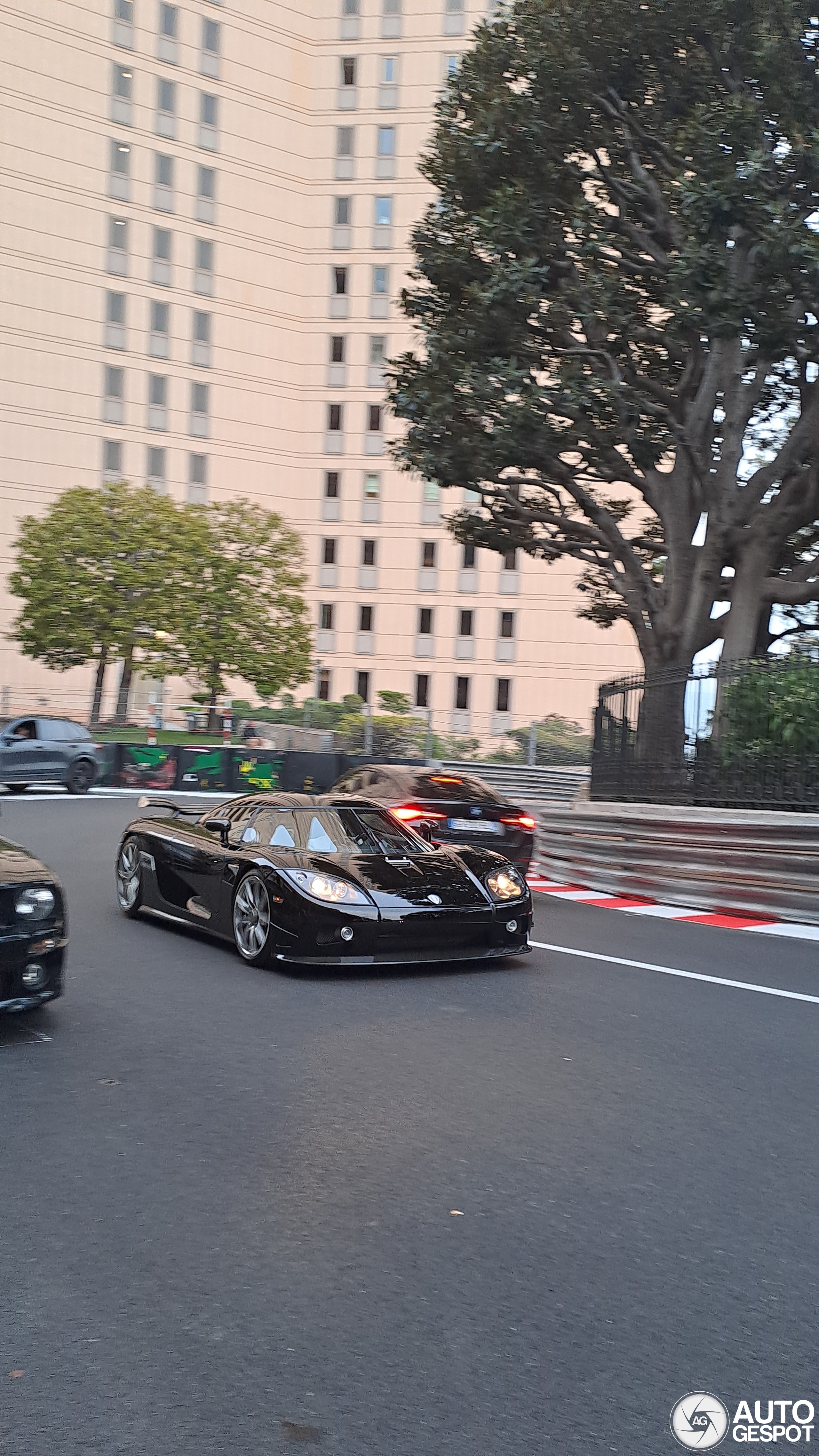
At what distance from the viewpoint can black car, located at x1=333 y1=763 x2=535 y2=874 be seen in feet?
41.9

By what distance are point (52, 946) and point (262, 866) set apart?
2292mm

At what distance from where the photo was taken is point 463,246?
60.0ft

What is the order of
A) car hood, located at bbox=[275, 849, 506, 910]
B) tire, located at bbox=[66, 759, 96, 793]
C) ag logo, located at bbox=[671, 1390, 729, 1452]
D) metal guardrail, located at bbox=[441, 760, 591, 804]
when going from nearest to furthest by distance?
ag logo, located at bbox=[671, 1390, 729, 1452] → car hood, located at bbox=[275, 849, 506, 910] → tire, located at bbox=[66, 759, 96, 793] → metal guardrail, located at bbox=[441, 760, 591, 804]

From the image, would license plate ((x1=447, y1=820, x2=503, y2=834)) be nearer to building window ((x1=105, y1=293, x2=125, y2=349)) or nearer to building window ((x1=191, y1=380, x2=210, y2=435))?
building window ((x1=105, y1=293, x2=125, y2=349))

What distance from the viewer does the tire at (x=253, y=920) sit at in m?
8.05

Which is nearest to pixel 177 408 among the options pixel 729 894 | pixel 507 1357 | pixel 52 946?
pixel 729 894

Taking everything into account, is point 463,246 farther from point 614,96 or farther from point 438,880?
point 438,880

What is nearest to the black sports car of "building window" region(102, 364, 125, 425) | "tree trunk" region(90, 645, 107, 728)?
"tree trunk" region(90, 645, 107, 728)

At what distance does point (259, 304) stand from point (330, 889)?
Answer: 162 ft

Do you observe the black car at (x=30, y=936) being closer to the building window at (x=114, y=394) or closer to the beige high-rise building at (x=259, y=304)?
the beige high-rise building at (x=259, y=304)

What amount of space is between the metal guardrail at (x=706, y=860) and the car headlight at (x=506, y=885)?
399 centimetres

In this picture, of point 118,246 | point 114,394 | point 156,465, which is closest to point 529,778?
point 156,465

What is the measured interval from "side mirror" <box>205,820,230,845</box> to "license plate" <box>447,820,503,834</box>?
3892mm

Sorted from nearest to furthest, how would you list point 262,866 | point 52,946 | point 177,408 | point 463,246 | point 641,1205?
point 641,1205 → point 52,946 → point 262,866 → point 463,246 → point 177,408
